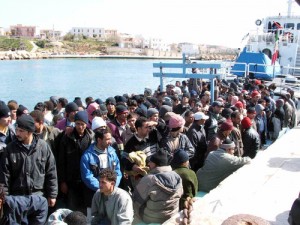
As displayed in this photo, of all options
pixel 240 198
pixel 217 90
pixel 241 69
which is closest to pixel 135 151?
pixel 240 198

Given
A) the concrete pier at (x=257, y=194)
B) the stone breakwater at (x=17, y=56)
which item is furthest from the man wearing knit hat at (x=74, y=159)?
the stone breakwater at (x=17, y=56)

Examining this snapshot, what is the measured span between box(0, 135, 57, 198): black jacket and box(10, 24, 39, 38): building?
145m

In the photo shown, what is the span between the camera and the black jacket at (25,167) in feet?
11.8

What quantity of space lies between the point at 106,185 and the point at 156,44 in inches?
5846

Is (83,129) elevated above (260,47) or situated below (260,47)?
below

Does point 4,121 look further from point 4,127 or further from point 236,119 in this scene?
point 236,119

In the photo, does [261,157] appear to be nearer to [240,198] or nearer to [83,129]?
[240,198]

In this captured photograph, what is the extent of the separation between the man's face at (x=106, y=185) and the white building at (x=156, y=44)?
139769mm

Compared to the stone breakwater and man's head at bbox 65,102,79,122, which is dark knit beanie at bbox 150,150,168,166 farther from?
the stone breakwater

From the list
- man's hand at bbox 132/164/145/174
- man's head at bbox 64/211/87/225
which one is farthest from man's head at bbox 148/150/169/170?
man's head at bbox 64/211/87/225

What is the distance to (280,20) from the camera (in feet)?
76.2

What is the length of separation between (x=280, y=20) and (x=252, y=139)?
19.4m

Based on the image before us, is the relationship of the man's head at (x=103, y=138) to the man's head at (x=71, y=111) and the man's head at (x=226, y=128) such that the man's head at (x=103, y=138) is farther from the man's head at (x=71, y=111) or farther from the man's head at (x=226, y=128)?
the man's head at (x=226, y=128)

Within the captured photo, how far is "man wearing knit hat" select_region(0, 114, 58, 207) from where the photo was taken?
360 centimetres
